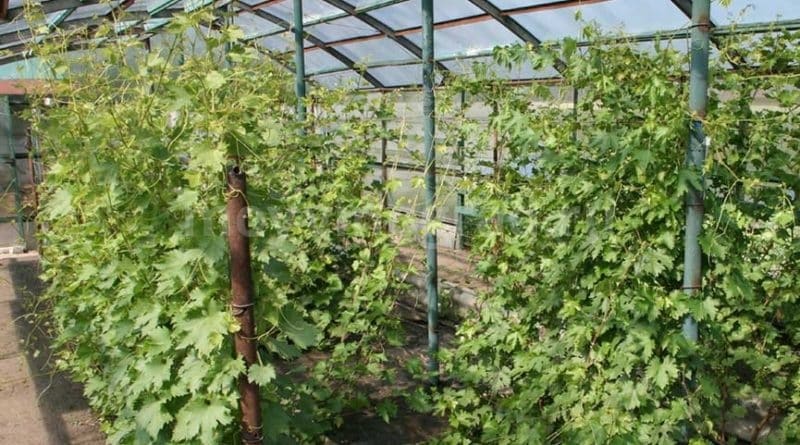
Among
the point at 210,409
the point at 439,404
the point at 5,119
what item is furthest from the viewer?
the point at 5,119

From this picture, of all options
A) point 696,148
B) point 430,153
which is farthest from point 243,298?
point 430,153

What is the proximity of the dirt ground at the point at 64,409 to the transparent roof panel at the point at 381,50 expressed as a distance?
3287 millimetres

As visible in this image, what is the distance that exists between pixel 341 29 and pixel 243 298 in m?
6.09

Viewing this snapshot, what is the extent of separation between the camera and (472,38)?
20.1ft

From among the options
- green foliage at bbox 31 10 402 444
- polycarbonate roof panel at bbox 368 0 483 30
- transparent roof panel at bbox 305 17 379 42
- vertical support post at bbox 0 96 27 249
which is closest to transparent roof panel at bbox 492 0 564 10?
polycarbonate roof panel at bbox 368 0 483 30

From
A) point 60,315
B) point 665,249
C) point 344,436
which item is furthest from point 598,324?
point 60,315

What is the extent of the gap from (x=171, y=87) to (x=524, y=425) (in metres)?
1.80

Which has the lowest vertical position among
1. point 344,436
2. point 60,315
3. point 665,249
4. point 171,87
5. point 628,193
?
point 344,436

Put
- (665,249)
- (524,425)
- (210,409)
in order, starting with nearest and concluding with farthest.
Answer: (210,409) < (665,249) < (524,425)

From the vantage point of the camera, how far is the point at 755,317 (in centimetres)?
267

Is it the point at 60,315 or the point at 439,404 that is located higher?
the point at 60,315

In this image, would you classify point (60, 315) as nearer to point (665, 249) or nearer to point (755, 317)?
point (665, 249)

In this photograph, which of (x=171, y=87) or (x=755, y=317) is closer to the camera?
(x=171, y=87)

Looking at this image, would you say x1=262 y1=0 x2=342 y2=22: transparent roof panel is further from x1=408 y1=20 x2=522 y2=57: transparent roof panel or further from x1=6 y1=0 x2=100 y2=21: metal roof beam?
x1=6 y1=0 x2=100 y2=21: metal roof beam
